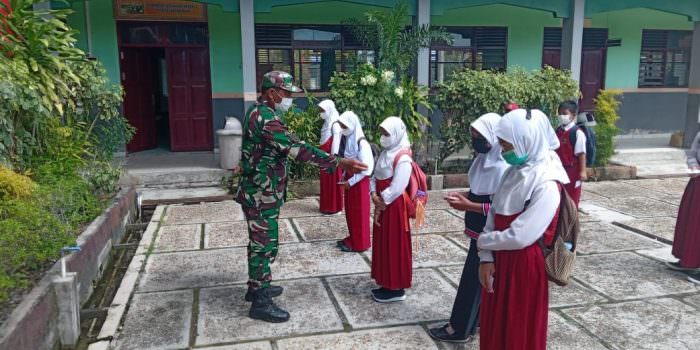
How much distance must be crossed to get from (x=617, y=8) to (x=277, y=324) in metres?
10.5

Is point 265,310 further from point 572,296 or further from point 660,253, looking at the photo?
point 660,253

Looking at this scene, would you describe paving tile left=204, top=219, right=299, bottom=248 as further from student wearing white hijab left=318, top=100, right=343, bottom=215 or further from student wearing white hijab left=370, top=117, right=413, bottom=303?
student wearing white hijab left=370, top=117, right=413, bottom=303

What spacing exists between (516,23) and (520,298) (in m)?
10.5

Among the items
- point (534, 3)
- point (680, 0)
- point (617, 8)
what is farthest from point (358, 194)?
point (680, 0)

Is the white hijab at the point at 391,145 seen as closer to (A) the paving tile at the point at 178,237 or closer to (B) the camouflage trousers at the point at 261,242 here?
(B) the camouflage trousers at the point at 261,242

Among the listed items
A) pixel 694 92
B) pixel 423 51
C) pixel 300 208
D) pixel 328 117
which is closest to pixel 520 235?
pixel 328 117

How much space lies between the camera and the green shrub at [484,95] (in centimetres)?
879

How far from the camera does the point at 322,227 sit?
6.45 m

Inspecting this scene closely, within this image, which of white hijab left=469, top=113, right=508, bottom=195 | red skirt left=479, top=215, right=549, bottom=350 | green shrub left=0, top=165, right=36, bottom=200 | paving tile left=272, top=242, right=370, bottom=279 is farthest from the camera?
paving tile left=272, top=242, right=370, bottom=279

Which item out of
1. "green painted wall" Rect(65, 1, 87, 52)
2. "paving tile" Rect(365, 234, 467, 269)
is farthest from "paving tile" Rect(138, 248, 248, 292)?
"green painted wall" Rect(65, 1, 87, 52)

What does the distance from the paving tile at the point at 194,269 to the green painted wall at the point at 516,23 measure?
801cm

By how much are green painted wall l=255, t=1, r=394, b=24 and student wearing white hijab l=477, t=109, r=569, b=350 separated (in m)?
8.33

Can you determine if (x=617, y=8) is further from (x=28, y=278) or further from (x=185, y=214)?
(x=28, y=278)

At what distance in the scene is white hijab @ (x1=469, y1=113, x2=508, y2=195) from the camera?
3.38 m
